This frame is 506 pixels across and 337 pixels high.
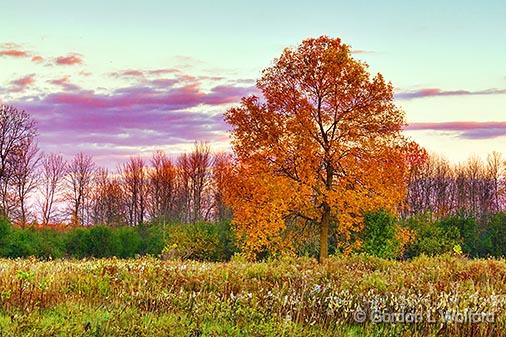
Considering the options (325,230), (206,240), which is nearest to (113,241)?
(206,240)

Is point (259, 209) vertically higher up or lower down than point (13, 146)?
lower down

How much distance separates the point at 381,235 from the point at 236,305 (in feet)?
73.9

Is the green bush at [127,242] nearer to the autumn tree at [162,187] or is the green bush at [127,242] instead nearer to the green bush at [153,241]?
the green bush at [153,241]

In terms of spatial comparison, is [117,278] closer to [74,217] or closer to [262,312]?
[262,312]

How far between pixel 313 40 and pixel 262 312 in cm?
2148

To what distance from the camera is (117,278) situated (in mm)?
12641

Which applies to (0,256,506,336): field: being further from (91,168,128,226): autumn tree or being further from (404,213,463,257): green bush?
(91,168,128,226): autumn tree

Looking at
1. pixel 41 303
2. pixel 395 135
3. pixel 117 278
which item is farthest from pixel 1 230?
pixel 41 303

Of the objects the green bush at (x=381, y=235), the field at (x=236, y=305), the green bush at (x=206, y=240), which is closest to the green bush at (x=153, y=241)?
Answer: the green bush at (x=206, y=240)

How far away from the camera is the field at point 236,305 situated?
27.7 ft

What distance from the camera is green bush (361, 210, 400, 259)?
31.3 metres

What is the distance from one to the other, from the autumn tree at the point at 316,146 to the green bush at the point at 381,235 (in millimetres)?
2243

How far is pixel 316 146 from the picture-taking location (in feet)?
92.2

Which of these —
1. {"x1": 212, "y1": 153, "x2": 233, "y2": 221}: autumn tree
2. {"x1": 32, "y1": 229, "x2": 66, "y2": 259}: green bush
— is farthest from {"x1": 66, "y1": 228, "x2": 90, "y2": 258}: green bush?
{"x1": 212, "y1": 153, "x2": 233, "y2": 221}: autumn tree
